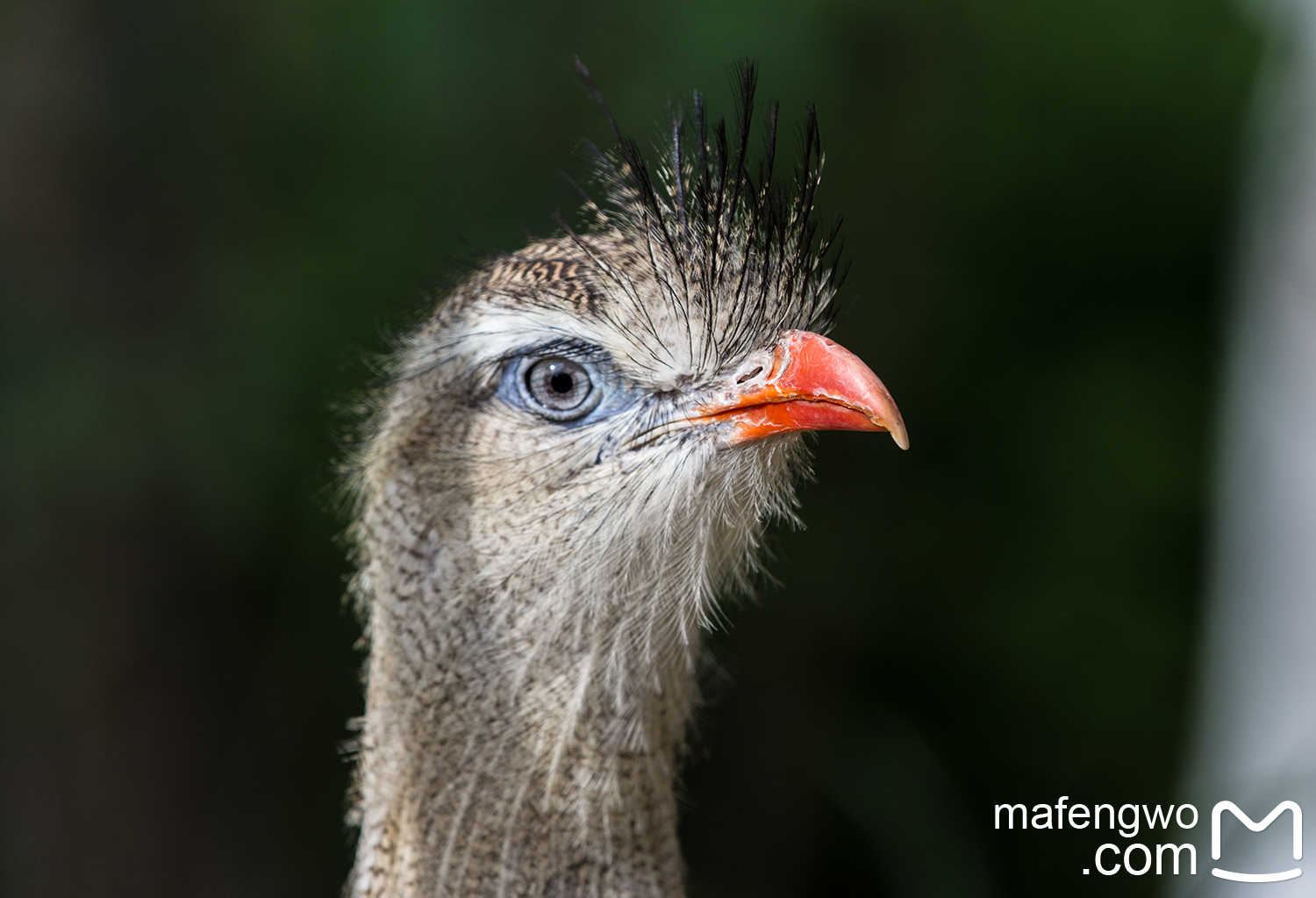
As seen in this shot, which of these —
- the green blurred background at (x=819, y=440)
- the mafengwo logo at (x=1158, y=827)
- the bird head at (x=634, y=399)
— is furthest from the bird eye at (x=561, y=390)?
the mafengwo logo at (x=1158, y=827)

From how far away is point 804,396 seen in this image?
1172 mm

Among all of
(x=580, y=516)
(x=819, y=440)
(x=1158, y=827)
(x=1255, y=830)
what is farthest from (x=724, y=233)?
(x=1158, y=827)

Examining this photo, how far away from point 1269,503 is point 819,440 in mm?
1081

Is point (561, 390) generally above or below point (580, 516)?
above

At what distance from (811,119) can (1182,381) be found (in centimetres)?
237

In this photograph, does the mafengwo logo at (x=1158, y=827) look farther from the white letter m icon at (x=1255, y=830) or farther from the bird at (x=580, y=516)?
the bird at (x=580, y=516)

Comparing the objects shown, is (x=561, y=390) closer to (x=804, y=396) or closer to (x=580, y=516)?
(x=580, y=516)

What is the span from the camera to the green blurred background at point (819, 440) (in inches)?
85.4

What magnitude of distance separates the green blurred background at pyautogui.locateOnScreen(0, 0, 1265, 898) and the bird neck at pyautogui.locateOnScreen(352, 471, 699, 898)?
1.65 feet

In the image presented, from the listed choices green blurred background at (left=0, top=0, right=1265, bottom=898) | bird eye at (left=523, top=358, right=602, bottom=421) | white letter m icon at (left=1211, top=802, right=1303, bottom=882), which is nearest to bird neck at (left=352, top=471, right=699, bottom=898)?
bird eye at (left=523, top=358, right=602, bottom=421)

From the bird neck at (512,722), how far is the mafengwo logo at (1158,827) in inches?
49.7

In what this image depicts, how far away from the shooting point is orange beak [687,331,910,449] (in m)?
1.13

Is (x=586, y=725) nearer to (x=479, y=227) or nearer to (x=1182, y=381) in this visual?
(x=479, y=227)

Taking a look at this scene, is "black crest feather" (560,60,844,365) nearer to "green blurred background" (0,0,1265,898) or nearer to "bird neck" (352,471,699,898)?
"bird neck" (352,471,699,898)
